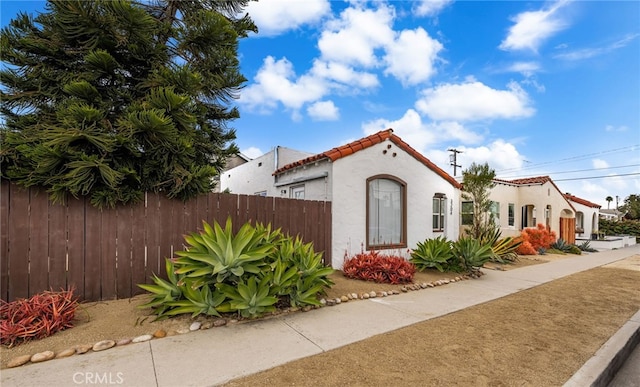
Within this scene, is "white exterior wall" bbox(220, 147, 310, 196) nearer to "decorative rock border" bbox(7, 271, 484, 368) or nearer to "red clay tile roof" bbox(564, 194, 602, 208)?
"decorative rock border" bbox(7, 271, 484, 368)

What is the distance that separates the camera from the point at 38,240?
14.1 feet

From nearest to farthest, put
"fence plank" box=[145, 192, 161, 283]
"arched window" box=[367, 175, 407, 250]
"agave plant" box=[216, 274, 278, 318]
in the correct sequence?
"agave plant" box=[216, 274, 278, 318]
"fence plank" box=[145, 192, 161, 283]
"arched window" box=[367, 175, 407, 250]

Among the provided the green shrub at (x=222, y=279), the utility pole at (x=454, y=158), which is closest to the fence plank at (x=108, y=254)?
the green shrub at (x=222, y=279)

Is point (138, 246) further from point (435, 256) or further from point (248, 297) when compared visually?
point (435, 256)

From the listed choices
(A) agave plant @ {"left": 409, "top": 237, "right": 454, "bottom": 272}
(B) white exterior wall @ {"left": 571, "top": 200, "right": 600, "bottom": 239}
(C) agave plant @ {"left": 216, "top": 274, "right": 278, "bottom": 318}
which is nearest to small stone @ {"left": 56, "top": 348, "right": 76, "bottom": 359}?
(C) agave plant @ {"left": 216, "top": 274, "right": 278, "bottom": 318}

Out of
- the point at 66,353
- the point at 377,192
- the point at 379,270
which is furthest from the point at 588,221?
the point at 66,353

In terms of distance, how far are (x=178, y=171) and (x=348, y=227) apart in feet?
15.3

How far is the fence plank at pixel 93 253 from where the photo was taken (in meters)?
4.63

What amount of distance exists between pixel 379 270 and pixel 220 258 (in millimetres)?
4126

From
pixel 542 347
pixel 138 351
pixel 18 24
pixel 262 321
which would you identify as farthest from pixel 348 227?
pixel 18 24

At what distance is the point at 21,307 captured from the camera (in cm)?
356

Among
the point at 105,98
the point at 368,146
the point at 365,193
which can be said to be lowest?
the point at 365,193

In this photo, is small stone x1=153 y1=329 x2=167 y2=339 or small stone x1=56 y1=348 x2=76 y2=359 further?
small stone x1=153 y1=329 x2=167 y2=339

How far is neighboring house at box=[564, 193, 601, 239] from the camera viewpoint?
22.0m
